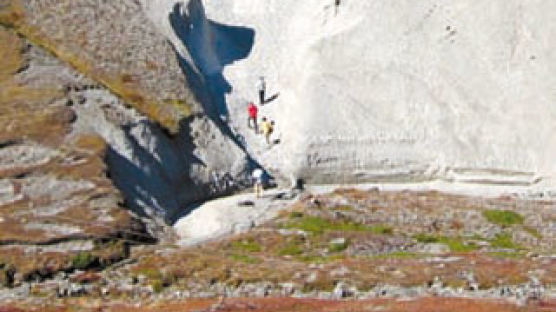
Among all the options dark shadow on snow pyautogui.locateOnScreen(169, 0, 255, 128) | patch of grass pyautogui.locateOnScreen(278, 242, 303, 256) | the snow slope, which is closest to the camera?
patch of grass pyautogui.locateOnScreen(278, 242, 303, 256)

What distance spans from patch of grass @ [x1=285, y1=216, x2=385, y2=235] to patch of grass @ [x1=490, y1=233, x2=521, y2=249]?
4249mm

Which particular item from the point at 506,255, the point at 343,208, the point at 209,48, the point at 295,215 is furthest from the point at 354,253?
the point at 209,48

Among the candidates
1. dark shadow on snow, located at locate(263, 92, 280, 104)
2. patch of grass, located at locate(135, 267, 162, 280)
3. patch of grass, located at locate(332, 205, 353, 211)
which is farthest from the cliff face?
patch of grass, located at locate(135, 267, 162, 280)

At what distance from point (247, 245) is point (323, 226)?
159 inches

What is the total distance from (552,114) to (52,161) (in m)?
23.1

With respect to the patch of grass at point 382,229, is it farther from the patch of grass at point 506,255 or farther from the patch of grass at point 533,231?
the patch of grass at point 533,231

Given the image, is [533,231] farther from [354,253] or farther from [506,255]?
[354,253]

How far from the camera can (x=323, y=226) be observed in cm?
5544

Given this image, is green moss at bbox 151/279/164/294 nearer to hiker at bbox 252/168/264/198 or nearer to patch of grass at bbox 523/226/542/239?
hiker at bbox 252/168/264/198

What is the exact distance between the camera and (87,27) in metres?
68.6

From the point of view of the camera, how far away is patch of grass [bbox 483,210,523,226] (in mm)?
56875

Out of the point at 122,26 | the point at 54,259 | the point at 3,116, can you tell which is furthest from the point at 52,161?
the point at 122,26

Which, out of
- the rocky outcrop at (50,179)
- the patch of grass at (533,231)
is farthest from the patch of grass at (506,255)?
the rocky outcrop at (50,179)

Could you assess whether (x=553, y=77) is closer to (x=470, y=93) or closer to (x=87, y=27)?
(x=470, y=93)
